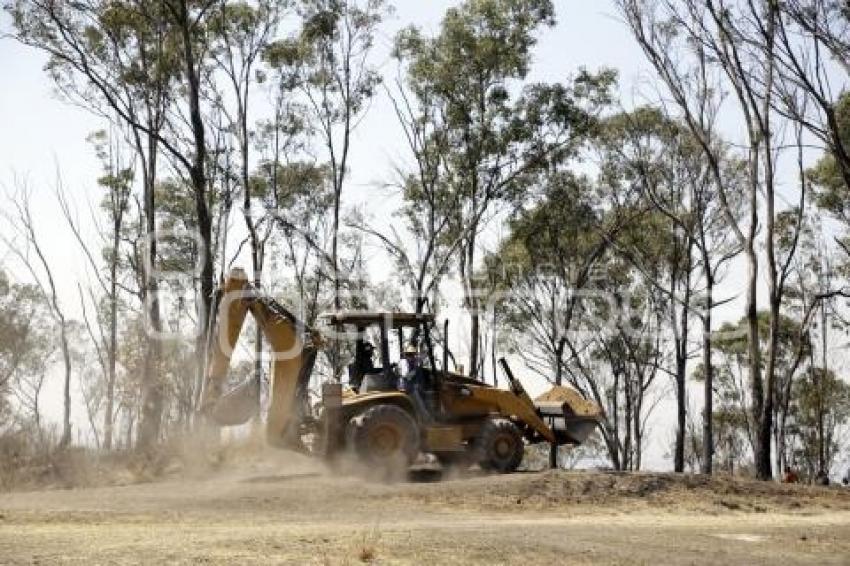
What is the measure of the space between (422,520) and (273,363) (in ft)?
17.1

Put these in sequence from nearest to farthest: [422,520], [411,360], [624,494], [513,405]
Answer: [422,520] → [624,494] → [411,360] → [513,405]

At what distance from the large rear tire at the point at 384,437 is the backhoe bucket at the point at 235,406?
1741 millimetres

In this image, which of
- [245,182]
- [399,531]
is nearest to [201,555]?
[399,531]

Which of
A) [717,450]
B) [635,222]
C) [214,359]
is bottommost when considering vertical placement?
[717,450]

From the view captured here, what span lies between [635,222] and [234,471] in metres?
23.2

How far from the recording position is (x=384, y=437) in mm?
16234

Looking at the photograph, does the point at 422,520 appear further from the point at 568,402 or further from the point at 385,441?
the point at 568,402

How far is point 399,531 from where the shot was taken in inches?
412

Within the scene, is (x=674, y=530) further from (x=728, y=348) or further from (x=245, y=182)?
(x=728, y=348)

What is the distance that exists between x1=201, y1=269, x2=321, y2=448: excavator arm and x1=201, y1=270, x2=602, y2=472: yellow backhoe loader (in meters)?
0.02

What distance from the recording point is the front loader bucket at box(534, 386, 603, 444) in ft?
61.0

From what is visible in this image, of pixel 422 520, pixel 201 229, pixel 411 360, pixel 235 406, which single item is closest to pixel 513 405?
pixel 411 360

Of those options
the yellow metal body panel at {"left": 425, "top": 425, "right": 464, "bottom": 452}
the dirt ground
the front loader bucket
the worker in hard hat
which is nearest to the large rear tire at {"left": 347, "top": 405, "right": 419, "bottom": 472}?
the yellow metal body panel at {"left": 425, "top": 425, "right": 464, "bottom": 452}

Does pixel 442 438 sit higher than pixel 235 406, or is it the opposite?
pixel 235 406
